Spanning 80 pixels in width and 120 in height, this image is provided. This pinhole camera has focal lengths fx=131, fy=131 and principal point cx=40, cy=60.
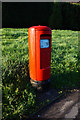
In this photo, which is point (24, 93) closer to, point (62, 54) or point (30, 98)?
point (30, 98)

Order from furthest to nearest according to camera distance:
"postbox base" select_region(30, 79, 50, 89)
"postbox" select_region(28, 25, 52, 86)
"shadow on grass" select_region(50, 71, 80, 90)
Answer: "shadow on grass" select_region(50, 71, 80, 90) < "postbox base" select_region(30, 79, 50, 89) < "postbox" select_region(28, 25, 52, 86)

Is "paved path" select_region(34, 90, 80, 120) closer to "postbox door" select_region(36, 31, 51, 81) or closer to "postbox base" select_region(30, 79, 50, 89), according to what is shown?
"postbox base" select_region(30, 79, 50, 89)

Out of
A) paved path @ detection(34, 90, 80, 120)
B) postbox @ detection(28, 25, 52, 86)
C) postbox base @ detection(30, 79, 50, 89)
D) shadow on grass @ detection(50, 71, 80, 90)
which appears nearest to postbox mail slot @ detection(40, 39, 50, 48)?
postbox @ detection(28, 25, 52, 86)

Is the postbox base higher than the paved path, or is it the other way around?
the postbox base

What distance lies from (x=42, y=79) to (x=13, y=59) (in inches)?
47.6

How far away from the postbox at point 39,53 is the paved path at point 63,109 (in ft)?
1.96

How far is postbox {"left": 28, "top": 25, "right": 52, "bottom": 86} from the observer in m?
2.86

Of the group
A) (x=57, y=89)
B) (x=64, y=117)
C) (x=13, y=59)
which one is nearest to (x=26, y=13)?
(x=13, y=59)

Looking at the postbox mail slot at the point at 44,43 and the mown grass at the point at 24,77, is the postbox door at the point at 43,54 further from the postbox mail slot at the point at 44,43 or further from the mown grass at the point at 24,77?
the mown grass at the point at 24,77

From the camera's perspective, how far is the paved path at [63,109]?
258 centimetres

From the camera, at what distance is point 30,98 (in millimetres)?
2828

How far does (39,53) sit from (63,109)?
130 cm

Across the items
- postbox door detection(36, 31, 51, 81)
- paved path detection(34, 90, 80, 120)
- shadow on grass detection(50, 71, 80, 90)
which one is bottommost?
paved path detection(34, 90, 80, 120)

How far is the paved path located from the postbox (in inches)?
23.6
